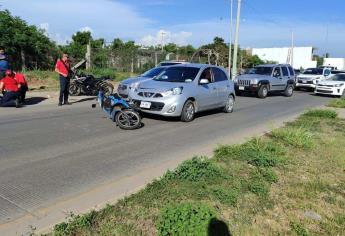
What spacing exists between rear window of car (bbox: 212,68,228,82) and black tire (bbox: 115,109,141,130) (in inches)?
155

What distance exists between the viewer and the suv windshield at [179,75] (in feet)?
40.1

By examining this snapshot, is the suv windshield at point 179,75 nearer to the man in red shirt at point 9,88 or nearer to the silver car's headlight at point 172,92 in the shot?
the silver car's headlight at point 172,92

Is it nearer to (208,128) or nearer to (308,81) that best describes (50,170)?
(208,128)

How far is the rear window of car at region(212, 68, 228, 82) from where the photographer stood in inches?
525

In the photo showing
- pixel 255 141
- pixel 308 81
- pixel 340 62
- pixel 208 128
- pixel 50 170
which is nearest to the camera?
pixel 50 170

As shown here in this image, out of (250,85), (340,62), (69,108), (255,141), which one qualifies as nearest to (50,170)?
(255,141)

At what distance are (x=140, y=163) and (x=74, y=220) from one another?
9.18 feet

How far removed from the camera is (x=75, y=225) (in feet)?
13.7

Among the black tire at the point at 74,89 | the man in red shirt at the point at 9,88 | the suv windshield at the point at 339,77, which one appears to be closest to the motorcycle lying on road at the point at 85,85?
the black tire at the point at 74,89

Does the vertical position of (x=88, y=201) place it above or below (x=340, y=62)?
below

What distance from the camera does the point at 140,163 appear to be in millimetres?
7043

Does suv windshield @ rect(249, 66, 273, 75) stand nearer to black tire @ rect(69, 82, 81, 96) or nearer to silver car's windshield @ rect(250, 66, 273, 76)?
silver car's windshield @ rect(250, 66, 273, 76)

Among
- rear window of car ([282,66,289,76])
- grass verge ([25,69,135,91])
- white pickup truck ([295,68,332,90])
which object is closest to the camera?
grass verge ([25,69,135,91])

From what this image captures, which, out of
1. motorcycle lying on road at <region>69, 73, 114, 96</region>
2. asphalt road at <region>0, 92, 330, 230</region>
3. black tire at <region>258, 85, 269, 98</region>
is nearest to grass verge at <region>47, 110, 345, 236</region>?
asphalt road at <region>0, 92, 330, 230</region>
